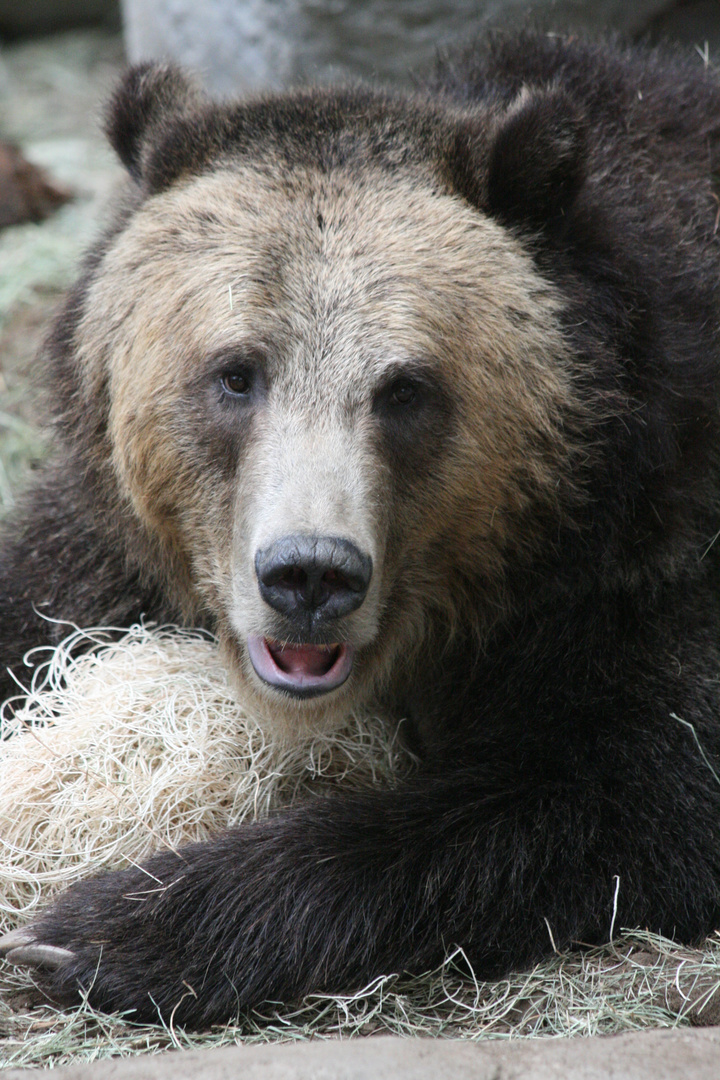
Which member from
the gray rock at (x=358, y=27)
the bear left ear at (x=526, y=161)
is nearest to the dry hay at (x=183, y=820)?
the bear left ear at (x=526, y=161)

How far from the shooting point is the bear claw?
3707mm

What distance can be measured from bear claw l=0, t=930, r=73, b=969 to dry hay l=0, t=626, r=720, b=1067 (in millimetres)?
74

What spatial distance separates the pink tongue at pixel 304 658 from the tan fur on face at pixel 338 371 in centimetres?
10

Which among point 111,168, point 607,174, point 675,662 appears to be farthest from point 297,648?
point 111,168

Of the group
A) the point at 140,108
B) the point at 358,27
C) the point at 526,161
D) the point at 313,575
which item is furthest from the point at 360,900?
the point at 358,27

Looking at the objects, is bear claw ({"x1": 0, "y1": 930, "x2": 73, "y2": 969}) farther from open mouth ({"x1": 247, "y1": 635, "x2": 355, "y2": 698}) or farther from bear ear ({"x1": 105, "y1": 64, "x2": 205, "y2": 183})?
bear ear ({"x1": 105, "y1": 64, "x2": 205, "y2": 183})

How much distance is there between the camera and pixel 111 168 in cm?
→ 1020

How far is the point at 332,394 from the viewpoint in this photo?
381 centimetres

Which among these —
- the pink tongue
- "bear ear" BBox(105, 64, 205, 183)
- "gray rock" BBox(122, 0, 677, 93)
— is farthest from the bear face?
"gray rock" BBox(122, 0, 677, 93)

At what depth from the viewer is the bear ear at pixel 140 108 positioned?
4480mm

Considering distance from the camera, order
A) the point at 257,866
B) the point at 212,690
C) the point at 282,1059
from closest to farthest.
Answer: the point at 282,1059, the point at 257,866, the point at 212,690

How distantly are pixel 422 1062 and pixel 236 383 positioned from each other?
2.09 meters

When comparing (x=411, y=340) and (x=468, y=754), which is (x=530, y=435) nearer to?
(x=411, y=340)

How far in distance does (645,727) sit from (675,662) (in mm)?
260
